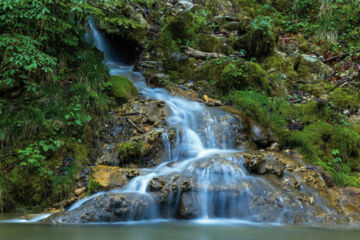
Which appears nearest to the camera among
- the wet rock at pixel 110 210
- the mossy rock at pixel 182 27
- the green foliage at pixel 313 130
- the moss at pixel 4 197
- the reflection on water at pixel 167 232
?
the reflection on water at pixel 167 232

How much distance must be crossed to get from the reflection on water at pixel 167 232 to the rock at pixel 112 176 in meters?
0.80

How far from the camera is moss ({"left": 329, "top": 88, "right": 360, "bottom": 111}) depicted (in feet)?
20.4

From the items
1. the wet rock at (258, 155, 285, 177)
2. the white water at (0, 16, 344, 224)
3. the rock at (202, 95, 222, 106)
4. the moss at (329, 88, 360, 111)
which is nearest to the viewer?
the white water at (0, 16, 344, 224)

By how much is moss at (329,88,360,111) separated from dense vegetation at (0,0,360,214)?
0.02 meters

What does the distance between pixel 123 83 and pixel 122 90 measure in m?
0.26

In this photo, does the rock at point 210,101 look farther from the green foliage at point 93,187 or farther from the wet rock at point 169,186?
the green foliage at point 93,187

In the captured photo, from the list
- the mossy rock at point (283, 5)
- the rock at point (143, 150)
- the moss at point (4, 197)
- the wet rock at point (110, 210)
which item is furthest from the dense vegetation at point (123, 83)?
the mossy rock at point (283, 5)

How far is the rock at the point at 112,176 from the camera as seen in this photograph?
139 inches

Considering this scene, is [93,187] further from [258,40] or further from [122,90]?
[258,40]

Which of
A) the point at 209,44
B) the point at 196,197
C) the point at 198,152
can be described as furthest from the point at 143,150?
the point at 209,44

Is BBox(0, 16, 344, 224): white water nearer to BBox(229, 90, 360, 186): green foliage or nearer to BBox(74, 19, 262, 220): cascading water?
BBox(74, 19, 262, 220): cascading water

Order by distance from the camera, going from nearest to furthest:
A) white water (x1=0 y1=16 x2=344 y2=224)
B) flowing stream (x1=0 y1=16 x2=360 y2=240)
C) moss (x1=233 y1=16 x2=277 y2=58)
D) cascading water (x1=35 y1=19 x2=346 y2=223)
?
flowing stream (x1=0 y1=16 x2=360 y2=240), cascading water (x1=35 y1=19 x2=346 y2=223), white water (x1=0 y1=16 x2=344 y2=224), moss (x1=233 y1=16 x2=277 y2=58)

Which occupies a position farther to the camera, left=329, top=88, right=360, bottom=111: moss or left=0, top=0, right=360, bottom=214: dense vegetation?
left=329, top=88, right=360, bottom=111: moss

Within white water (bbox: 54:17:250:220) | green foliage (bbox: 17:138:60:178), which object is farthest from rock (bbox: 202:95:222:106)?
green foliage (bbox: 17:138:60:178)
